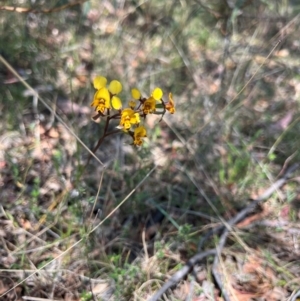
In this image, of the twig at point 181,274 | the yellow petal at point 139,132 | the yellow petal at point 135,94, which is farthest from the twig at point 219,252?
the yellow petal at point 135,94

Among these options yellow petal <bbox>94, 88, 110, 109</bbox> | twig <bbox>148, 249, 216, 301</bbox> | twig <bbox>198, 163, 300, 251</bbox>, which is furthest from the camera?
twig <bbox>198, 163, 300, 251</bbox>

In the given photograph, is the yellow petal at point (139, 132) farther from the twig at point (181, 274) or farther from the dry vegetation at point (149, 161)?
the twig at point (181, 274)

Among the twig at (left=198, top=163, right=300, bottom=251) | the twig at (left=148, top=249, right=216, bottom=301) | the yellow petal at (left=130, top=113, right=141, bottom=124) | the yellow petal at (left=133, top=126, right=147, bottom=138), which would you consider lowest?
the twig at (left=148, top=249, right=216, bottom=301)

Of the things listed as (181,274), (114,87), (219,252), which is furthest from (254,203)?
(114,87)

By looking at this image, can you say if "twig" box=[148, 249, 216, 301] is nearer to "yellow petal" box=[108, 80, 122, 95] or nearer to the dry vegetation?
the dry vegetation

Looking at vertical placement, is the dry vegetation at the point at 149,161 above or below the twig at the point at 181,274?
above

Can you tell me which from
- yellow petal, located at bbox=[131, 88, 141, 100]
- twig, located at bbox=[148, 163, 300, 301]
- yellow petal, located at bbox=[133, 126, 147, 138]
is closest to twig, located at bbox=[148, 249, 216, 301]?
twig, located at bbox=[148, 163, 300, 301]

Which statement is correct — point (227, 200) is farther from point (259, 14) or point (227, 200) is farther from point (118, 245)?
point (259, 14)

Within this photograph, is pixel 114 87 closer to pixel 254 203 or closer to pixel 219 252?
pixel 219 252

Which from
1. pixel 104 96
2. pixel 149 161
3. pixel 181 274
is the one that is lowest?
pixel 181 274
